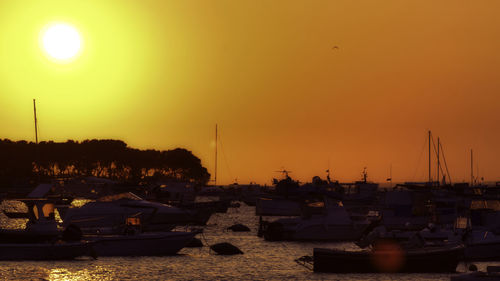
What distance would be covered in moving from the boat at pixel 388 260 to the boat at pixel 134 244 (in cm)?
1708

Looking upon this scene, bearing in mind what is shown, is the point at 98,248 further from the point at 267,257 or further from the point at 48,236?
the point at 267,257

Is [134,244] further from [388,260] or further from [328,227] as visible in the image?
[328,227]

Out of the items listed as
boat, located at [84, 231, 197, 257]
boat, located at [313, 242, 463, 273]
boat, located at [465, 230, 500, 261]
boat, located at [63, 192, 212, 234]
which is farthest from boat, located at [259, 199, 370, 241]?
boat, located at [313, 242, 463, 273]

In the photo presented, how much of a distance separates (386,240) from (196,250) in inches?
1058

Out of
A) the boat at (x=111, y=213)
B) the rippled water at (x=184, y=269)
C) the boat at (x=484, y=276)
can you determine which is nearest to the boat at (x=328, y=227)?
the rippled water at (x=184, y=269)

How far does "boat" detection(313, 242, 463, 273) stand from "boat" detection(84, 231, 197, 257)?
56.0 ft

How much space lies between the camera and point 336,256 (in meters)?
60.3

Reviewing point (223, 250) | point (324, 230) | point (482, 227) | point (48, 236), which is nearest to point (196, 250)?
point (223, 250)

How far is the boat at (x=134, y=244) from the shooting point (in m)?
72.8

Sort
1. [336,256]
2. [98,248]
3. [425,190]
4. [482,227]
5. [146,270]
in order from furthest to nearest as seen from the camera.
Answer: [425,190] < [482,227] < [98,248] < [146,270] < [336,256]

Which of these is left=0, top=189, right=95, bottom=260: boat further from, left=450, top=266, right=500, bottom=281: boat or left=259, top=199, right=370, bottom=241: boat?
left=450, top=266, right=500, bottom=281: boat

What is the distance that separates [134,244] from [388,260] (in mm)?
22639

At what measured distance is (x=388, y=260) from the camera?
6088cm

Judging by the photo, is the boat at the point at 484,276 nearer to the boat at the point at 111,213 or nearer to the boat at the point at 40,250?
the boat at the point at 40,250
